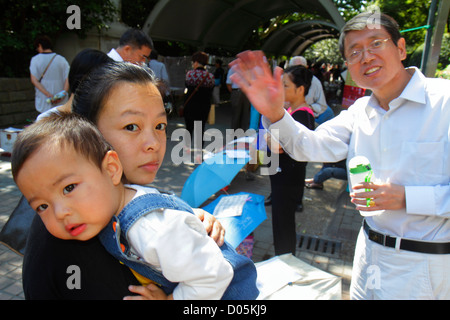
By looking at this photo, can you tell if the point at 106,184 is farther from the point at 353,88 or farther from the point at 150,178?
the point at 353,88

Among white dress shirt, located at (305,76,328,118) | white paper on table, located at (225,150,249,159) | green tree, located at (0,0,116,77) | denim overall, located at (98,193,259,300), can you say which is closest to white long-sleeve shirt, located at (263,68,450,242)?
denim overall, located at (98,193,259,300)

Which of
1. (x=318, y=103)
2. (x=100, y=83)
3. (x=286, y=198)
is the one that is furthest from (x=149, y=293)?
(x=318, y=103)

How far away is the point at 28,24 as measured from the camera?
856cm

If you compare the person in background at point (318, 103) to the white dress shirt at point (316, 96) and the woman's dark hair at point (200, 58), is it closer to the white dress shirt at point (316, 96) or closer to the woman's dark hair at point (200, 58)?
the white dress shirt at point (316, 96)

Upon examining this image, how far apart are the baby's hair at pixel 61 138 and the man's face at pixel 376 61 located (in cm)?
132

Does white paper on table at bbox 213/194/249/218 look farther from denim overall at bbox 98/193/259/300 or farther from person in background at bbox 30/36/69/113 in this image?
person in background at bbox 30/36/69/113

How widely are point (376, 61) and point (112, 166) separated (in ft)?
4.43

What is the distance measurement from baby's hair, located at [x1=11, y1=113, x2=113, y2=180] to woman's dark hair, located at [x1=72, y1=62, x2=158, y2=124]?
0.45 ft

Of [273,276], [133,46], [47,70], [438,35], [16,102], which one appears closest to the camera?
[273,276]

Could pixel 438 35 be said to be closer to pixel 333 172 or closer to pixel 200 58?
pixel 333 172

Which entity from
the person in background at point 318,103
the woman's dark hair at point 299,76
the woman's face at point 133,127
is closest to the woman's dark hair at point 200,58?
the person in background at point 318,103

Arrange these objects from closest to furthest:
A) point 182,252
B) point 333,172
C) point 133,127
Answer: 1. point 182,252
2. point 133,127
3. point 333,172

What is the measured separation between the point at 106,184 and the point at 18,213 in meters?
0.74

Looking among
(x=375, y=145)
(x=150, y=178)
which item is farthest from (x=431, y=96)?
(x=150, y=178)
